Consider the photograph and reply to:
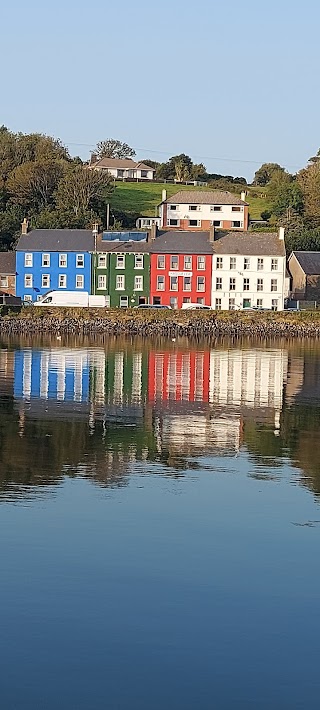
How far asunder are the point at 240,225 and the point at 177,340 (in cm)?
4726

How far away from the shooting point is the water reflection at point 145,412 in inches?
1135

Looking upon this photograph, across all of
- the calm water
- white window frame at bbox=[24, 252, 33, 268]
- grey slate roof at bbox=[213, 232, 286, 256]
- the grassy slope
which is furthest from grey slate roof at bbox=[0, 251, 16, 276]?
the calm water

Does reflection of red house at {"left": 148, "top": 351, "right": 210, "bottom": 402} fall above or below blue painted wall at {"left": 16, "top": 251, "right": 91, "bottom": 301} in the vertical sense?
below

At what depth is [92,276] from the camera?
99.2 meters

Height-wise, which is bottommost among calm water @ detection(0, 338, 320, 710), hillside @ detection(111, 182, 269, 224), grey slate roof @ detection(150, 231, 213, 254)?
calm water @ detection(0, 338, 320, 710)

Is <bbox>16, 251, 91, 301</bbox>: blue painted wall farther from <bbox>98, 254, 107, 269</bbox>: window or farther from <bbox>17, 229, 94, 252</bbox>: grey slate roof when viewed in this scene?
<bbox>98, 254, 107, 269</bbox>: window

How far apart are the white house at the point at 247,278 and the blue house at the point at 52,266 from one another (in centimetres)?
1147

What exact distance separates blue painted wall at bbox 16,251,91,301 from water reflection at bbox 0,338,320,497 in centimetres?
3018

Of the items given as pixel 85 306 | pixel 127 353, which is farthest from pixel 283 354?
pixel 85 306

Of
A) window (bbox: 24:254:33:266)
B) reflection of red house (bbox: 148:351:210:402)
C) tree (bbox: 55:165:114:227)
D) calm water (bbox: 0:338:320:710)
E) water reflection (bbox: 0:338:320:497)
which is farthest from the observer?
tree (bbox: 55:165:114:227)

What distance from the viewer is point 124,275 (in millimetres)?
98625

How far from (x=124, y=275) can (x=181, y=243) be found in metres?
6.03

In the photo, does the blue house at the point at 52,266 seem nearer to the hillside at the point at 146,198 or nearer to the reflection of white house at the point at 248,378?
the reflection of white house at the point at 248,378

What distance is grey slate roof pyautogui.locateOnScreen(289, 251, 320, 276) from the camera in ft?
346
